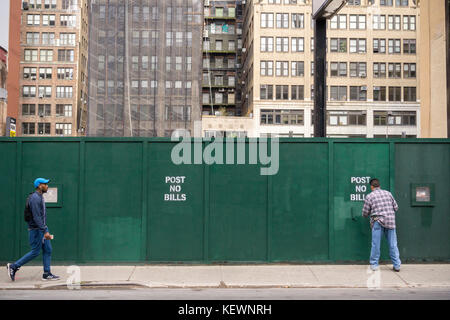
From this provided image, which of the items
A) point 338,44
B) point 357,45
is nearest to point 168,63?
point 338,44

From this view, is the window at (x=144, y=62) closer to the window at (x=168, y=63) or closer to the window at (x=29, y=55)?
the window at (x=168, y=63)

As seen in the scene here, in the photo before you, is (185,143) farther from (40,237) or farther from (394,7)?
(394,7)

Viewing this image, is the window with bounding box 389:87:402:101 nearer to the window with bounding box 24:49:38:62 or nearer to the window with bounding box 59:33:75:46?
the window with bounding box 59:33:75:46

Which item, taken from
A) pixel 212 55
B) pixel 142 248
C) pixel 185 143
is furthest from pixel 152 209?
pixel 212 55

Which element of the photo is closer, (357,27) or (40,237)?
(40,237)

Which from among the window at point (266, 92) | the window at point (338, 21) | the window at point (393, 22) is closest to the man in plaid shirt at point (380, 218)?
the window at point (266, 92)

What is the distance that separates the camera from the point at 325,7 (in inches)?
437

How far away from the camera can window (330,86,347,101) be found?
6625 centimetres

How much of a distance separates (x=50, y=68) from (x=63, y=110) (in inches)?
351

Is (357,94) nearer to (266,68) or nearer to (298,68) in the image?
(298,68)

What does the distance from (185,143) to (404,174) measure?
16.4ft

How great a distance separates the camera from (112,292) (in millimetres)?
7590

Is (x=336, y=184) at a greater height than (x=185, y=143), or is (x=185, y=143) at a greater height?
(x=185, y=143)

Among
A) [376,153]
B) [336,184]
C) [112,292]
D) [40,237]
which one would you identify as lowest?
[112,292]
